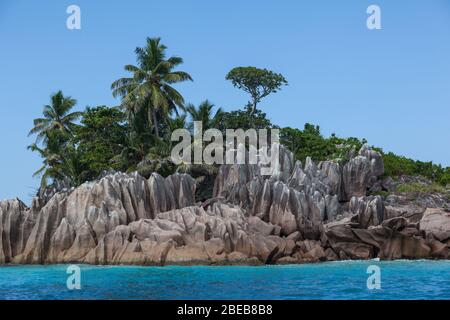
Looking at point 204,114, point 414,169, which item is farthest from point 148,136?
point 414,169

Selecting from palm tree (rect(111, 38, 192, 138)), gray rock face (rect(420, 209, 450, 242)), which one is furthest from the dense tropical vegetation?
gray rock face (rect(420, 209, 450, 242))

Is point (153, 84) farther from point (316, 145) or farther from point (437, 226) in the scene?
point (437, 226)

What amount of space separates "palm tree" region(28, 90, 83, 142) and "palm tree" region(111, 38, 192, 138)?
7725mm

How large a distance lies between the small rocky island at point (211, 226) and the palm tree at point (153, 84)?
985 centimetres

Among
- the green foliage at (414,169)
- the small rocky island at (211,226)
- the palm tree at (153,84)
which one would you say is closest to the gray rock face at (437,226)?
the small rocky island at (211,226)

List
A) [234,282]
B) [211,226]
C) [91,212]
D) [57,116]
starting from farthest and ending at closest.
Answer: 1. [57,116]
2. [91,212]
3. [211,226]
4. [234,282]

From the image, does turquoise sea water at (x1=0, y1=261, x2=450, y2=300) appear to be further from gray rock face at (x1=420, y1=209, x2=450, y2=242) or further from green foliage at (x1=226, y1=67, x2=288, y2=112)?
green foliage at (x1=226, y1=67, x2=288, y2=112)

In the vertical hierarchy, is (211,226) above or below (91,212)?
below

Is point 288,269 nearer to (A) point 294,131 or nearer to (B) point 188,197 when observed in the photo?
(B) point 188,197

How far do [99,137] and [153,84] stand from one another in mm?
5029

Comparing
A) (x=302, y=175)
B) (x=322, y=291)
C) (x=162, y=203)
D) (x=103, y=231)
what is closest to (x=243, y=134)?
(x=302, y=175)

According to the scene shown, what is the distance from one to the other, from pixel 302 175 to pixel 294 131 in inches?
373

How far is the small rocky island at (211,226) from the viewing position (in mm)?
32219

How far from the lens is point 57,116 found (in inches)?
2106
